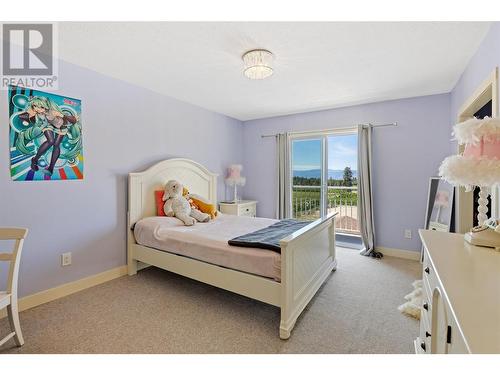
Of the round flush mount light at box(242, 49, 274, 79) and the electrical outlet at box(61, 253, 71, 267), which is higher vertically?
the round flush mount light at box(242, 49, 274, 79)

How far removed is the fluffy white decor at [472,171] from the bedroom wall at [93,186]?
3051 mm

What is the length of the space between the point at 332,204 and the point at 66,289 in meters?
4.11

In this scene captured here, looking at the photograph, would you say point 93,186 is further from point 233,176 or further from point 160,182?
point 233,176

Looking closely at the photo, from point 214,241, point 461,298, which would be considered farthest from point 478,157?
point 214,241

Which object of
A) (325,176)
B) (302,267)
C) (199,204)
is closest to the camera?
(302,267)

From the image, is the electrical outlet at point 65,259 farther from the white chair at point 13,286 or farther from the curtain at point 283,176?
the curtain at point 283,176

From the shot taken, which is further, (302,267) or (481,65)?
(302,267)

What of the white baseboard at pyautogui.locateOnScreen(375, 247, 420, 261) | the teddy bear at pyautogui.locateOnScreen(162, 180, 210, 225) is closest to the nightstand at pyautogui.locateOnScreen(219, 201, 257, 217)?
the teddy bear at pyautogui.locateOnScreen(162, 180, 210, 225)

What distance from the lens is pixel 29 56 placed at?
2.19m

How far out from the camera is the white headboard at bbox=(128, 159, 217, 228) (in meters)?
2.94

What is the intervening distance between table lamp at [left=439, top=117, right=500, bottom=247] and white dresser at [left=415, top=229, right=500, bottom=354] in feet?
1.14

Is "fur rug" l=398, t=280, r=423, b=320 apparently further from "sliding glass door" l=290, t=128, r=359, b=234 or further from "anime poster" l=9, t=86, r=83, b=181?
"anime poster" l=9, t=86, r=83, b=181

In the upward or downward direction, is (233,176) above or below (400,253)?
above
